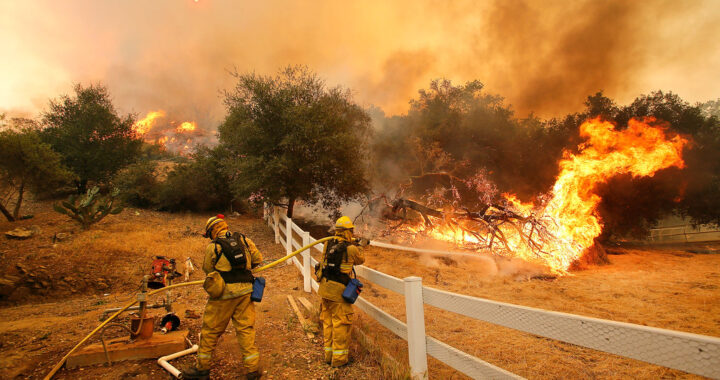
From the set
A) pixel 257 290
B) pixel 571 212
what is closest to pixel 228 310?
pixel 257 290

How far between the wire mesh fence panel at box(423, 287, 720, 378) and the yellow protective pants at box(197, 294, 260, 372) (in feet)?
10.2

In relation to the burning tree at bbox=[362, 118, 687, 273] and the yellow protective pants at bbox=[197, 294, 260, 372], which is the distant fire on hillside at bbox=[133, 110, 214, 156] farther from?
the yellow protective pants at bbox=[197, 294, 260, 372]

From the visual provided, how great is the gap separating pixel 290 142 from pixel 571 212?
37.9 ft

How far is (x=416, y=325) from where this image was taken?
3.41m

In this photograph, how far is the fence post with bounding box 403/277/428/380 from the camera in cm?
338

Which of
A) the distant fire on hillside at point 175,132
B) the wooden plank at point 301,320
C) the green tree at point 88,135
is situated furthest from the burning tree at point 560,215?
the distant fire on hillside at point 175,132

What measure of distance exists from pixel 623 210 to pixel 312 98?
59.5 ft

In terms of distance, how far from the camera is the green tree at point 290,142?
13297 millimetres

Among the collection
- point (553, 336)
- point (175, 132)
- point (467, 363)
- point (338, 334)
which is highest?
point (175, 132)

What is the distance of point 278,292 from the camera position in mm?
8078

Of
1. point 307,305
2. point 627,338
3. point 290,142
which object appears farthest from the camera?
point 290,142

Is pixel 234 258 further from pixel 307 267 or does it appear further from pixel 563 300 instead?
pixel 563 300

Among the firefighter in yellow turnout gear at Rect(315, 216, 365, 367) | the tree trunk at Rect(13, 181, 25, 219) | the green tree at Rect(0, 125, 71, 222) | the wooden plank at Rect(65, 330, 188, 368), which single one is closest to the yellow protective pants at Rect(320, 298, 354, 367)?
the firefighter in yellow turnout gear at Rect(315, 216, 365, 367)

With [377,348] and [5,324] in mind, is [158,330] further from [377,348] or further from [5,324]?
[377,348]
